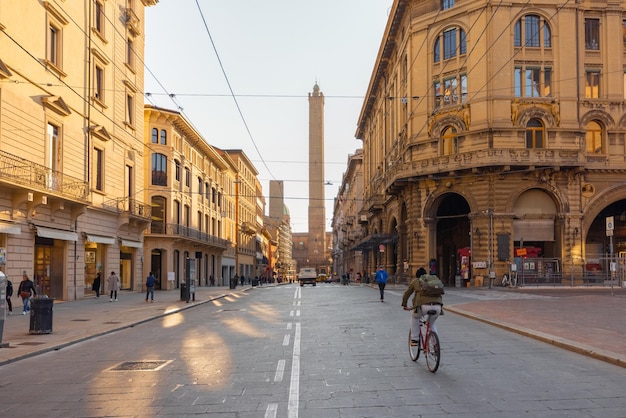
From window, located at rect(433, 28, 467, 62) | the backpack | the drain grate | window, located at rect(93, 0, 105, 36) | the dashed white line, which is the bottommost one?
the drain grate

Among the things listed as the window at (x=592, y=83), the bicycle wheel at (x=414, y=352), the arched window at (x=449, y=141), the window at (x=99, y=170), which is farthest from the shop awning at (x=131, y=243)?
the window at (x=592, y=83)

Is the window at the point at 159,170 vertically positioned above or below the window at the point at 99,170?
above

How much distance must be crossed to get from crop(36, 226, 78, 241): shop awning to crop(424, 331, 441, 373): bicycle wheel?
19157 mm

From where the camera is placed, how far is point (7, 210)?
21.5 meters

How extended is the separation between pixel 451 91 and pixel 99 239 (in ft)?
84.0

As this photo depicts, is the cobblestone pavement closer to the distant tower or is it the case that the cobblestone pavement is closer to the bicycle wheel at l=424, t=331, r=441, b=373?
the bicycle wheel at l=424, t=331, r=441, b=373

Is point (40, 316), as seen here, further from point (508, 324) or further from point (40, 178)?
point (508, 324)

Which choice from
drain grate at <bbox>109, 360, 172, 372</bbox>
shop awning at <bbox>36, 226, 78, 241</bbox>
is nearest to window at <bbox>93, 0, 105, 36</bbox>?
shop awning at <bbox>36, 226, 78, 241</bbox>

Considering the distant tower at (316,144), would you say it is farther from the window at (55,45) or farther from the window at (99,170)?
the window at (55,45)

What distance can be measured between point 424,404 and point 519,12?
3791 cm

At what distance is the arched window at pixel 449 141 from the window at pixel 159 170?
2168 cm

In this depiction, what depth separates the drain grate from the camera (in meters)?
9.51

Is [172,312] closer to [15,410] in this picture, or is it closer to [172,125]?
[15,410]

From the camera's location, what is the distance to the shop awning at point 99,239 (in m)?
29.0
